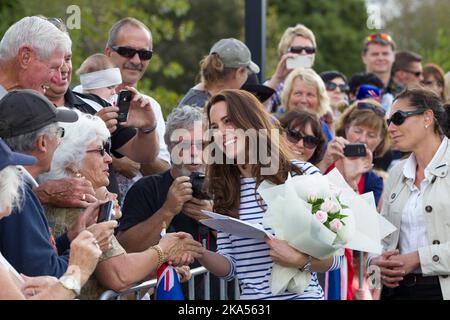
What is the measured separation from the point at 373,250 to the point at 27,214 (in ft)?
6.36

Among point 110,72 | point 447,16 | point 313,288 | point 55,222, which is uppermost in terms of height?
point 447,16

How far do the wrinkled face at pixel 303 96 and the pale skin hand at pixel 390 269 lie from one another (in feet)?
8.68

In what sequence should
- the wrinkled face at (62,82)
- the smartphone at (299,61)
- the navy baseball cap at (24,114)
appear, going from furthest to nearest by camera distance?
the smartphone at (299,61) → the wrinkled face at (62,82) → the navy baseball cap at (24,114)

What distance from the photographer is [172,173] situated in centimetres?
691

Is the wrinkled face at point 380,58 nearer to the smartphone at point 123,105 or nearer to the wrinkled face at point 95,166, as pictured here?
the smartphone at point 123,105

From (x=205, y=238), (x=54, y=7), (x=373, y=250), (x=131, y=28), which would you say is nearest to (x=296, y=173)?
(x=373, y=250)

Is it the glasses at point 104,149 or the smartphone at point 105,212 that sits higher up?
the glasses at point 104,149

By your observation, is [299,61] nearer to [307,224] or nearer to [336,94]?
[336,94]

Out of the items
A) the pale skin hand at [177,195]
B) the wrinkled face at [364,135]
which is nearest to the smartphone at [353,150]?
the wrinkled face at [364,135]

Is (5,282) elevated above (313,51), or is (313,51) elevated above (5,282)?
(313,51)

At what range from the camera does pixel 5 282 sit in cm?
416

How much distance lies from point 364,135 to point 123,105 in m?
2.70

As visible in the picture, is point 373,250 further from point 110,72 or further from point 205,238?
point 110,72

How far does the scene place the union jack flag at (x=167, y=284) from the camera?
5.52m
